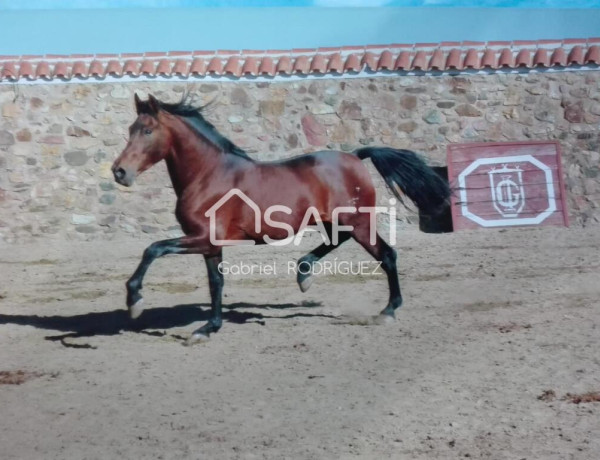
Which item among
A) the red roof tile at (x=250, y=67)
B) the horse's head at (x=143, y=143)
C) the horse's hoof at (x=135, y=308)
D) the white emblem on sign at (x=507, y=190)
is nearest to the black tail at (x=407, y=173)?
the horse's head at (x=143, y=143)

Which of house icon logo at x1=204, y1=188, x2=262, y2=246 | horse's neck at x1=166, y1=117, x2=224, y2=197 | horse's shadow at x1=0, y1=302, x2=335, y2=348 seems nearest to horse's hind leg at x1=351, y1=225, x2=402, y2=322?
horse's shadow at x1=0, y1=302, x2=335, y2=348

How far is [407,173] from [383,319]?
1.27m

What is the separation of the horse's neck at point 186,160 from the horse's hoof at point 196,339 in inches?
44.0

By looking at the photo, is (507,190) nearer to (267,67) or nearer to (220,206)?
(267,67)

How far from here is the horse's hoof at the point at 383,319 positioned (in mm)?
6578

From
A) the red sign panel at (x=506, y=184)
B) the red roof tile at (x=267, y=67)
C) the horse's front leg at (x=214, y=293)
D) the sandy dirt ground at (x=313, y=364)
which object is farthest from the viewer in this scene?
the red roof tile at (x=267, y=67)

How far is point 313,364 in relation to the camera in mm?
5586

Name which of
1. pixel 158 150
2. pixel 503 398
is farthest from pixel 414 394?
pixel 158 150

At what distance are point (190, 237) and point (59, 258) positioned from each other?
459 centimetres

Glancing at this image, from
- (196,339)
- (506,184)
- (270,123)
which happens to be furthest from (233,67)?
(196,339)

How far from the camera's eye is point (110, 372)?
5527 millimetres

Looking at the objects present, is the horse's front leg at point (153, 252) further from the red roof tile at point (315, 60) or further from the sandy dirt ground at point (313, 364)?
the red roof tile at point (315, 60)

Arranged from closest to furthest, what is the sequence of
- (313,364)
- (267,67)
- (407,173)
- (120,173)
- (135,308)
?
(313,364)
(135,308)
(120,173)
(407,173)
(267,67)

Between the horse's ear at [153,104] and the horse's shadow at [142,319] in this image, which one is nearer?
the horse's ear at [153,104]
